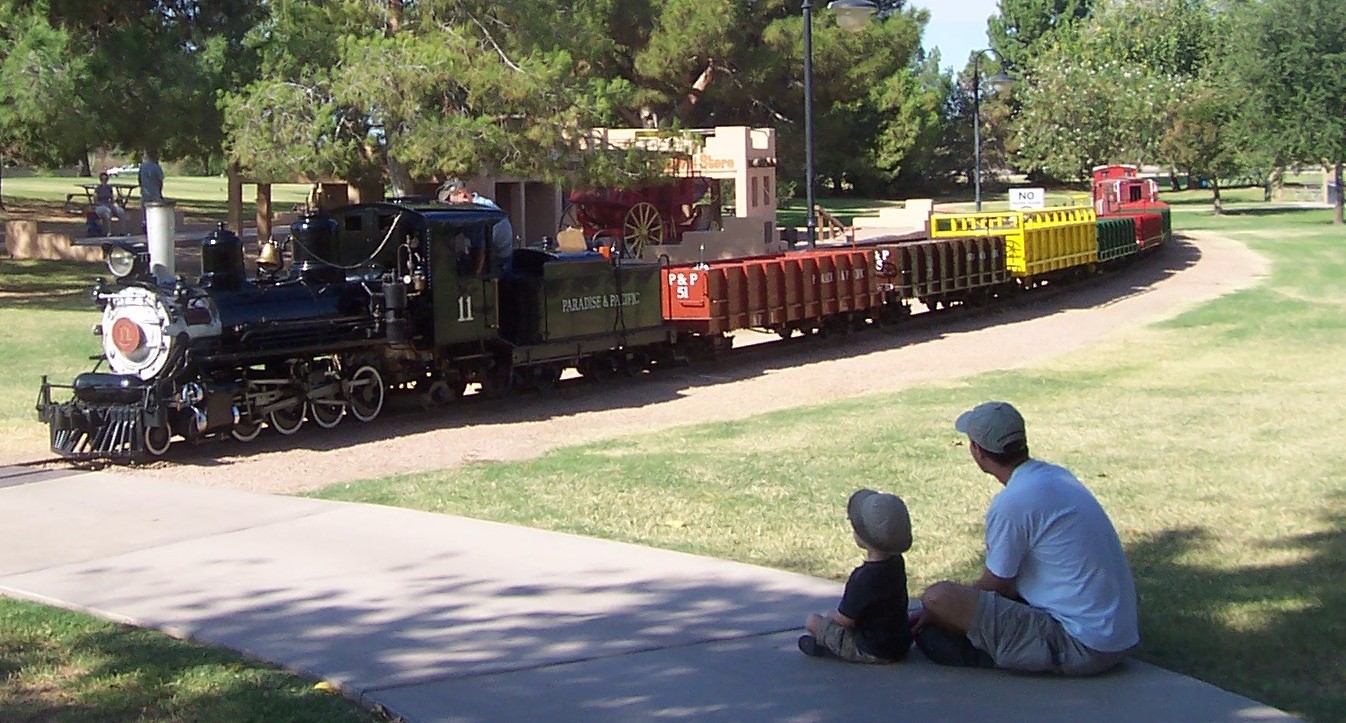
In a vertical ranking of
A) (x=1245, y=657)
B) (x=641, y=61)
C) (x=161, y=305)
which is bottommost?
(x=1245, y=657)

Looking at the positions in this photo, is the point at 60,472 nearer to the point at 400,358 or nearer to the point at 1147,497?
the point at 400,358

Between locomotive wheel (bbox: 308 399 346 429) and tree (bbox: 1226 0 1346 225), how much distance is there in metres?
51.0

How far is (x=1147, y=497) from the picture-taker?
416 inches

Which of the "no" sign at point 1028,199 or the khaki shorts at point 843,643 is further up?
the "no" sign at point 1028,199

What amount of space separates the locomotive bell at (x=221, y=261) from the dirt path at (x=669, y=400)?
5.02 feet

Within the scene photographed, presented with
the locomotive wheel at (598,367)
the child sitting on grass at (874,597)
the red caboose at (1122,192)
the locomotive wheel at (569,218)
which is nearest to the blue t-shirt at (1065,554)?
the child sitting on grass at (874,597)

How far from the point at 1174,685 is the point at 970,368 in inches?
553

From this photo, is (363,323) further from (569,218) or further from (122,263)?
(569,218)

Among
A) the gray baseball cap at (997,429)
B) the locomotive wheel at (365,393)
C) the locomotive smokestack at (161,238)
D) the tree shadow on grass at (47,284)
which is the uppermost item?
the locomotive smokestack at (161,238)

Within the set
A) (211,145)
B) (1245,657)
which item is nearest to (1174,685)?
(1245,657)

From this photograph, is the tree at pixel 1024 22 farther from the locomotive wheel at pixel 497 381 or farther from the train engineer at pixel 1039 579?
the train engineer at pixel 1039 579

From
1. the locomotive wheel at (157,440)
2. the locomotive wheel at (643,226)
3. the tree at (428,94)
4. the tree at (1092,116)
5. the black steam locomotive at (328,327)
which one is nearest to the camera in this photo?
the locomotive wheel at (157,440)

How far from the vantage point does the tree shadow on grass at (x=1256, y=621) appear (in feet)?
Result: 20.7

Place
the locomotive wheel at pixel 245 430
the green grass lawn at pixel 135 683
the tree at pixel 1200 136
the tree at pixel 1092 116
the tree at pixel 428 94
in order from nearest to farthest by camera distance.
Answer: the green grass lawn at pixel 135 683 → the locomotive wheel at pixel 245 430 → the tree at pixel 428 94 → the tree at pixel 1200 136 → the tree at pixel 1092 116
